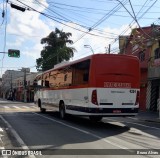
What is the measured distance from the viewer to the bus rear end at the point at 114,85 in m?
16.9

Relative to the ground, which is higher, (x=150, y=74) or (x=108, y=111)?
(x=150, y=74)

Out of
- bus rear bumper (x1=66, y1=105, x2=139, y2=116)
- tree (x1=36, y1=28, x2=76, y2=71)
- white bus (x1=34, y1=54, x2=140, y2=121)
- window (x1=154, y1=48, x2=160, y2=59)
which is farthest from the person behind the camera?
tree (x1=36, y1=28, x2=76, y2=71)

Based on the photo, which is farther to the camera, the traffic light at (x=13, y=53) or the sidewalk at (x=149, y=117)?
the traffic light at (x=13, y=53)

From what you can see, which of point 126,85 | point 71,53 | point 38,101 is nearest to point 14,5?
point 126,85

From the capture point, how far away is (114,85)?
56.6ft

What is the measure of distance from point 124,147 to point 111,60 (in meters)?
6.49

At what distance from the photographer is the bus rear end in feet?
55.5

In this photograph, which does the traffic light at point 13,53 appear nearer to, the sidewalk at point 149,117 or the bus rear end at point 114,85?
the sidewalk at point 149,117

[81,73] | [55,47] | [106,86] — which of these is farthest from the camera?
[55,47]

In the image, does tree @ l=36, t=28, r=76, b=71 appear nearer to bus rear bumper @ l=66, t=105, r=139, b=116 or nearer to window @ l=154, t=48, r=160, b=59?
window @ l=154, t=48, r=160, b=59

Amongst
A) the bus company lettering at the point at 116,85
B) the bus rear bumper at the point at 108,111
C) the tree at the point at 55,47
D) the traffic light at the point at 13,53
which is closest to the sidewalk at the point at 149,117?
the bus rear bumper at the point at 108,111

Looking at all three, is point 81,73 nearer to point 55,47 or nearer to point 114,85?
point 114,85

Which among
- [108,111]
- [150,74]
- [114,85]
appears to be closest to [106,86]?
[114,85]

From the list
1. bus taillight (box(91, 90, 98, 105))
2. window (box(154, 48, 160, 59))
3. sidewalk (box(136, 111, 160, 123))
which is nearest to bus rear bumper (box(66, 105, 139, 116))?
bus taillight (box(91, 90, 98, 105))
